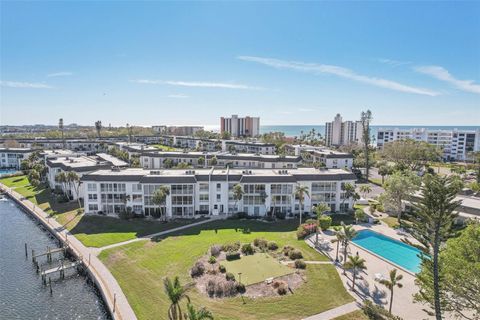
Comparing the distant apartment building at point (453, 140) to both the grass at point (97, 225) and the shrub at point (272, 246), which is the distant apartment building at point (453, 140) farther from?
the grass at point (97, 225)

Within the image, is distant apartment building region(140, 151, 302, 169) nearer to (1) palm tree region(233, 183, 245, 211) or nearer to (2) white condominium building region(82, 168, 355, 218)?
(2) white condominium building region(82, 168, 355, 218)

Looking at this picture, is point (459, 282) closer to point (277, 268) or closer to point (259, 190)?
point (277, 268)

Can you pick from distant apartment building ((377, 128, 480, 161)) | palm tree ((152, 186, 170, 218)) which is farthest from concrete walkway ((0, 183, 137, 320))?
distant apartment building ((377, 128, 480, 161))

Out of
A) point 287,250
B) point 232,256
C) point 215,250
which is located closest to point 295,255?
point 287,250

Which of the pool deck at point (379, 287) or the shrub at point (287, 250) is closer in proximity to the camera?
the pool deck at point (379, 287)

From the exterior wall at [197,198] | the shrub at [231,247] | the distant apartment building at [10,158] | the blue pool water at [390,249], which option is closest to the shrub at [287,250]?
the shrub at [231,247]

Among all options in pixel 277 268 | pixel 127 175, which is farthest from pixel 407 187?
pixel 127 175
